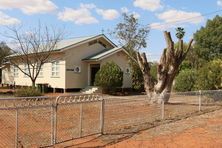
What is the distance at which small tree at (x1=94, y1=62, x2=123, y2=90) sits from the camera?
29.6 m

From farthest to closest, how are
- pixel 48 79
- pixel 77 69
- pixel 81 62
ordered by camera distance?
pixel 48 79 → pixel 81 62 → pixel 77 69

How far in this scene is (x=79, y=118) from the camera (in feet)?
41.2

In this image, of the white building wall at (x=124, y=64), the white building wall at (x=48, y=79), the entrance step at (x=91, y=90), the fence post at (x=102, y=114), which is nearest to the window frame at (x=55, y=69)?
the white building wall at (x=48, y=79)

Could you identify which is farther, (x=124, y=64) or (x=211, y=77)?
(x=124, y=64)

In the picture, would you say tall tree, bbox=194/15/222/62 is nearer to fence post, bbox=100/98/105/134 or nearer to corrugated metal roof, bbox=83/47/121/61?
corrugated metal roof, bbox=83/47/121/61

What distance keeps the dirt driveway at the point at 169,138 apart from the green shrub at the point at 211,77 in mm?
9873

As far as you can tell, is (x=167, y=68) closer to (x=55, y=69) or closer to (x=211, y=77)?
(x=211, y=77)

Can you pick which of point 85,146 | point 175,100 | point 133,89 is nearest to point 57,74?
point 133,89

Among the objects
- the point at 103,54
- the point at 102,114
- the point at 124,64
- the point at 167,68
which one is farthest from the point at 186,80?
the point at 102,114

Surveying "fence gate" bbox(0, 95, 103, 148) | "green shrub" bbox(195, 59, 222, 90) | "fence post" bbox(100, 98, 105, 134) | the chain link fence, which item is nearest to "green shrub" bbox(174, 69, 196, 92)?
"green shrub" bbox(195, 59, 222, 90)

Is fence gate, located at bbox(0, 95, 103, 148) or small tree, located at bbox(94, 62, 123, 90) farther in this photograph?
small tree, located at bbox(94, 62, 123, 90)

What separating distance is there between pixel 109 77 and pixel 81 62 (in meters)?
4.11

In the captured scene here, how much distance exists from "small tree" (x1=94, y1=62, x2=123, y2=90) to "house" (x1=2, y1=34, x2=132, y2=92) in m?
1.62

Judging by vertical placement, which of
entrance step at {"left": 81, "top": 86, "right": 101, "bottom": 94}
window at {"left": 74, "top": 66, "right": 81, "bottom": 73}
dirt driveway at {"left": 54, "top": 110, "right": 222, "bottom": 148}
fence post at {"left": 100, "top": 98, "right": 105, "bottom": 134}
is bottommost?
dirt driveway at {"left": 54, "top": 110, "right": 222, "bottom": 148}
